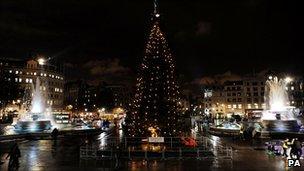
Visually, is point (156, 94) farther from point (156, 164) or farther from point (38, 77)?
point (38, 77)

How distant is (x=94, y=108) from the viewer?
17262 cm

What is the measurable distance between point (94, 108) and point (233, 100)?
68.4 m

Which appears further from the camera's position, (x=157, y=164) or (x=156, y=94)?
(x=156, y=94)

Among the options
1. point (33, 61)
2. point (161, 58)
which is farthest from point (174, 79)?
point (33, 61)

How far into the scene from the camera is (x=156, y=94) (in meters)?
37.7

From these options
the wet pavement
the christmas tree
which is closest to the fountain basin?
the christmas tree

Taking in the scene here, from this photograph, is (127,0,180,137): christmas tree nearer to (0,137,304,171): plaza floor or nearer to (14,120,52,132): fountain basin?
(0,137,304,171): plaza floor

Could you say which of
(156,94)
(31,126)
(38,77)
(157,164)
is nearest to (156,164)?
(157,164)

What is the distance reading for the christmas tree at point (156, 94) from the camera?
36.8m

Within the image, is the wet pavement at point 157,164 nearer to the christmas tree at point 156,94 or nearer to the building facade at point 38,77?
the christmas tree at point 156,94

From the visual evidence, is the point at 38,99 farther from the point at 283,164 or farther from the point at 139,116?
the point at 283,164

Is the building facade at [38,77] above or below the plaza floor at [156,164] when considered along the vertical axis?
above

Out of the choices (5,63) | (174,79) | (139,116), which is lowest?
(139,116)

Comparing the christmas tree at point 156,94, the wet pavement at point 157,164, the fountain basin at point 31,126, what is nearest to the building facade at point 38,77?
the fountain basin at point 31,126
